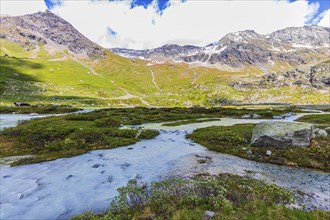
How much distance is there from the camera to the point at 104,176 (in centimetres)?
1853

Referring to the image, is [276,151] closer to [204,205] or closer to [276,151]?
[276,151]

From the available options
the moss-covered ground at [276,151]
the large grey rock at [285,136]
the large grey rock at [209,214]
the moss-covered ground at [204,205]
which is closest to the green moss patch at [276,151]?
the moss-covered ground at [276,151]

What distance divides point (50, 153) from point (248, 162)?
24070 mm

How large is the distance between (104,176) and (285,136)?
21.4m

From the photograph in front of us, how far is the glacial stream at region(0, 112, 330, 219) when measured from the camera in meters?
13.9

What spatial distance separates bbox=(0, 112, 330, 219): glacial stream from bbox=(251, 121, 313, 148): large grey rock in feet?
16.1

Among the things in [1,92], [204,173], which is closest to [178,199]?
[204,173]

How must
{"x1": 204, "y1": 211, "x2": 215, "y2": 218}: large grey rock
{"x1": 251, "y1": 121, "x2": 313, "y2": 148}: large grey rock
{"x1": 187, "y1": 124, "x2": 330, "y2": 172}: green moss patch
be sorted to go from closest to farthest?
{"x1": 204, "y1": 211, "x2": 215, "y2": 218}: large grey rock, {"x1": 187, "y1": 124, "x2": 330, "y2": 172}: green moss patch, {"x1": 251, "y1": 121, "x2": 313, "y2": 148}: large grey rock

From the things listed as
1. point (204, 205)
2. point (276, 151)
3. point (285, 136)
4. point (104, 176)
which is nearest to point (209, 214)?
point (204, 205)

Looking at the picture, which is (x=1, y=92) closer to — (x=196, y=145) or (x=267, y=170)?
(x=196, y=145)

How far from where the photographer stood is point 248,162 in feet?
69.7

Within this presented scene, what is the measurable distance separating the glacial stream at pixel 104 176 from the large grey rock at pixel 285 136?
4914 mm

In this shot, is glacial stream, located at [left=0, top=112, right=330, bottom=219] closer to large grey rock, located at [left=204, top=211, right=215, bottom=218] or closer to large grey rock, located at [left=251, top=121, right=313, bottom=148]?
large grey rock, located at [left=251, top=121, right=313, bottom=148]

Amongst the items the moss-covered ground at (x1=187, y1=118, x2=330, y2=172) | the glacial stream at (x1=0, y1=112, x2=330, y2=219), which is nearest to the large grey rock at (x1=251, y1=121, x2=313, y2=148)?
the moss-covered ground at (x1=187, y1=118, x2=330, y2=172)
